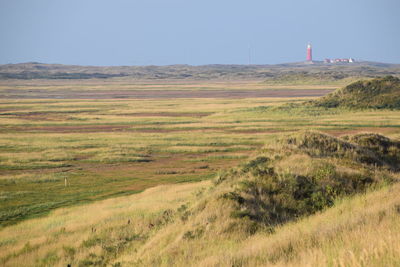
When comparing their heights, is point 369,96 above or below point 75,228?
below

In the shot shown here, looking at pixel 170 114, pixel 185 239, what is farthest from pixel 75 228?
pixel 170 114

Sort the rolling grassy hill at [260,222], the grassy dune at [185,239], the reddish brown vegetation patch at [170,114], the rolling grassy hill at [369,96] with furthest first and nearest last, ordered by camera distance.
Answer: the reddish brown vegetation patch at [170,114] < the rolling grassy hill at [369,96] < the rolling grassy hill at [260,222] < the grassy dune at [185,239]

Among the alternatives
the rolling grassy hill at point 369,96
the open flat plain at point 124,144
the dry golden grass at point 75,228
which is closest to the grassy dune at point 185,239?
the dry golden grass at point 75,228

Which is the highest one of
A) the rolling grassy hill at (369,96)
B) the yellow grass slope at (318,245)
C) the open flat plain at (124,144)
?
the yellow grass slope at (318,245)

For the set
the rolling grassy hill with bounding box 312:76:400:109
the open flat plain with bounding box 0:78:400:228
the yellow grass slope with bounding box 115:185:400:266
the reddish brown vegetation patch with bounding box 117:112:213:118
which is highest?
the yellow grass slope with bounding box 115:185:400:266

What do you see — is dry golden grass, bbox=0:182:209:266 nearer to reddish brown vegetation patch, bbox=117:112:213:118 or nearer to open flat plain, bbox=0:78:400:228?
open flat plain, bbox=0:78:400:228

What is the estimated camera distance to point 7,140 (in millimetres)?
57344

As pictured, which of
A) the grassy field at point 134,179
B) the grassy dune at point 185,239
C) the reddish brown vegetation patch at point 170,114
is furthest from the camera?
the reddish brown vegetation patch at point 170,114

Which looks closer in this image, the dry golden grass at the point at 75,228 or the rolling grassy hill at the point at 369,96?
Result: the dry golden grass at the point at 75,228

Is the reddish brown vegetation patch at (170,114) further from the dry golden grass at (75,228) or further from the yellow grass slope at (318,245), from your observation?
the yellow grass slope at (318,245)

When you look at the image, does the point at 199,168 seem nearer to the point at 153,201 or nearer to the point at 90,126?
the point at 153,201

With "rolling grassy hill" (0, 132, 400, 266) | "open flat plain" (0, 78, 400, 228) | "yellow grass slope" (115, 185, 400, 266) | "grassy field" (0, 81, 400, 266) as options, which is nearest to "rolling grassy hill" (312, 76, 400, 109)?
"grassy field" (0, 81, 400, 266)

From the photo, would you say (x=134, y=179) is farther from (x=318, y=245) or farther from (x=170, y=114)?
(x=170, y=114)

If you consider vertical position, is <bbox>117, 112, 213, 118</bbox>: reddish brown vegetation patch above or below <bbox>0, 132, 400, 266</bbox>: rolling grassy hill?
below
